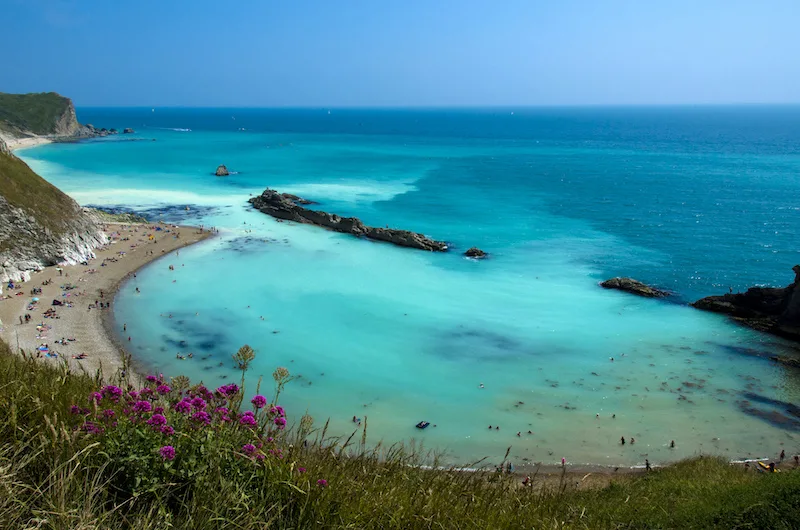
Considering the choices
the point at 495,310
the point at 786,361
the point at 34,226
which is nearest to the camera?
the point at 786,361

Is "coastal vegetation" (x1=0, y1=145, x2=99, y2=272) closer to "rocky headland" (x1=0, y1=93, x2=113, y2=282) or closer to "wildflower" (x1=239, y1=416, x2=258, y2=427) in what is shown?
"rocky headland" (x1=0, y1=93, x2=113, y2=282)

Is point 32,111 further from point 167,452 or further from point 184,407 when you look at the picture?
point 167,452

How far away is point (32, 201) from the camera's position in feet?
141

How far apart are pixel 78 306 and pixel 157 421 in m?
34.0

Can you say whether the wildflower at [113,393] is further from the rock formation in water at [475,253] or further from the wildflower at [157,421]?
the rock formation in water at [475,253]

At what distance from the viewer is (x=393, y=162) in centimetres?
11044

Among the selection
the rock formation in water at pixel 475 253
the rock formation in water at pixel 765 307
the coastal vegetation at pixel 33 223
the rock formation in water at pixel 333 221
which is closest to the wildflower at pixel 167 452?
the rock formation in water at pixel 765 307

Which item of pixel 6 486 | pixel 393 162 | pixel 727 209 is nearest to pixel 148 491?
pixel 6 486

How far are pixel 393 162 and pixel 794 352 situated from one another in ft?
285

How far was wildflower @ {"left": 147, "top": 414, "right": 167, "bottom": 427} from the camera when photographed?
516cm

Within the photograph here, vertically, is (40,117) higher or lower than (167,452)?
higher

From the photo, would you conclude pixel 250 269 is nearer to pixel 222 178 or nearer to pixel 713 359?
pixel 713 359

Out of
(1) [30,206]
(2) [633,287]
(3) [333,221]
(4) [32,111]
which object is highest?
(4) [32,111]

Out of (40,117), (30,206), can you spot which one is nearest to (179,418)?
(30,206)
